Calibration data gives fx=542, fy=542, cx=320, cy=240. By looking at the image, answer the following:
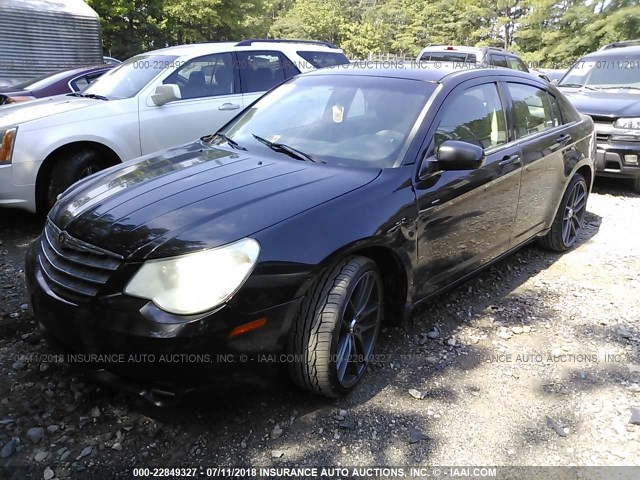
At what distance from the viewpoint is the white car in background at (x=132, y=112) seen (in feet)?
15.8

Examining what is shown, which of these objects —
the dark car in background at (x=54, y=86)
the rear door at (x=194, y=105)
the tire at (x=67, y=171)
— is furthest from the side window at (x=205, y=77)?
the dark car in background at (x=54, y=86)

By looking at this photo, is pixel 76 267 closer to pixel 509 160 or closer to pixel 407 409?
pixel 407 409

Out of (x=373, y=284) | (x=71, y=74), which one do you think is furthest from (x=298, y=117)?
(x=71, y=74)

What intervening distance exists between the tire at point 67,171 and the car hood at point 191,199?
2.07 meters

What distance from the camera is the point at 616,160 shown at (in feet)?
21.9

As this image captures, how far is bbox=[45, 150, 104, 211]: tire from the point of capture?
4.95m

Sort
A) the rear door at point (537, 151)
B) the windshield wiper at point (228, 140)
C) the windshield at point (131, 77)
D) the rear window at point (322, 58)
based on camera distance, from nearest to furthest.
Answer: the windshield wiper at point (228, 140), the rear door at point (537, 151), the windshield at point (131, 77), the rear window at point (322, 58)

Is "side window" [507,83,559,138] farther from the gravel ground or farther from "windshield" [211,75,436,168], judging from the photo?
the gravel ground

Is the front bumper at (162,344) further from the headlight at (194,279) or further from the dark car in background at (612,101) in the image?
the dark car in background at (612,101)

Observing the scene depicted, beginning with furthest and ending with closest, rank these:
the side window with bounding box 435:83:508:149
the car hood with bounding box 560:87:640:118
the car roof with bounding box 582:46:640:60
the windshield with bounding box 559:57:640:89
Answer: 1. the car roof with bounding box 582:46:640:60
2. the windshield with bounding box 559:57:640:89
3. the car hood with bounding box 560:87:640:118
4. the side window with bounding box 435:83:508:149

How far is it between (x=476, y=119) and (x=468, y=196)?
0.60m

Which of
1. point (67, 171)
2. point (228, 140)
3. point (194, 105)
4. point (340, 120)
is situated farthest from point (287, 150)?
point (194, 105)

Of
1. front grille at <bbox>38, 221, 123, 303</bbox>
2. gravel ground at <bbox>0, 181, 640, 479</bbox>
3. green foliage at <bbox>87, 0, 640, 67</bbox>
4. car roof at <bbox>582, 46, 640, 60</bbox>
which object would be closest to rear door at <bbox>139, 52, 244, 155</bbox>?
gravel ground at <bbox>0, 181, 640, 479</bbox>

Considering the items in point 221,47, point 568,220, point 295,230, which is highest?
point 221,47
